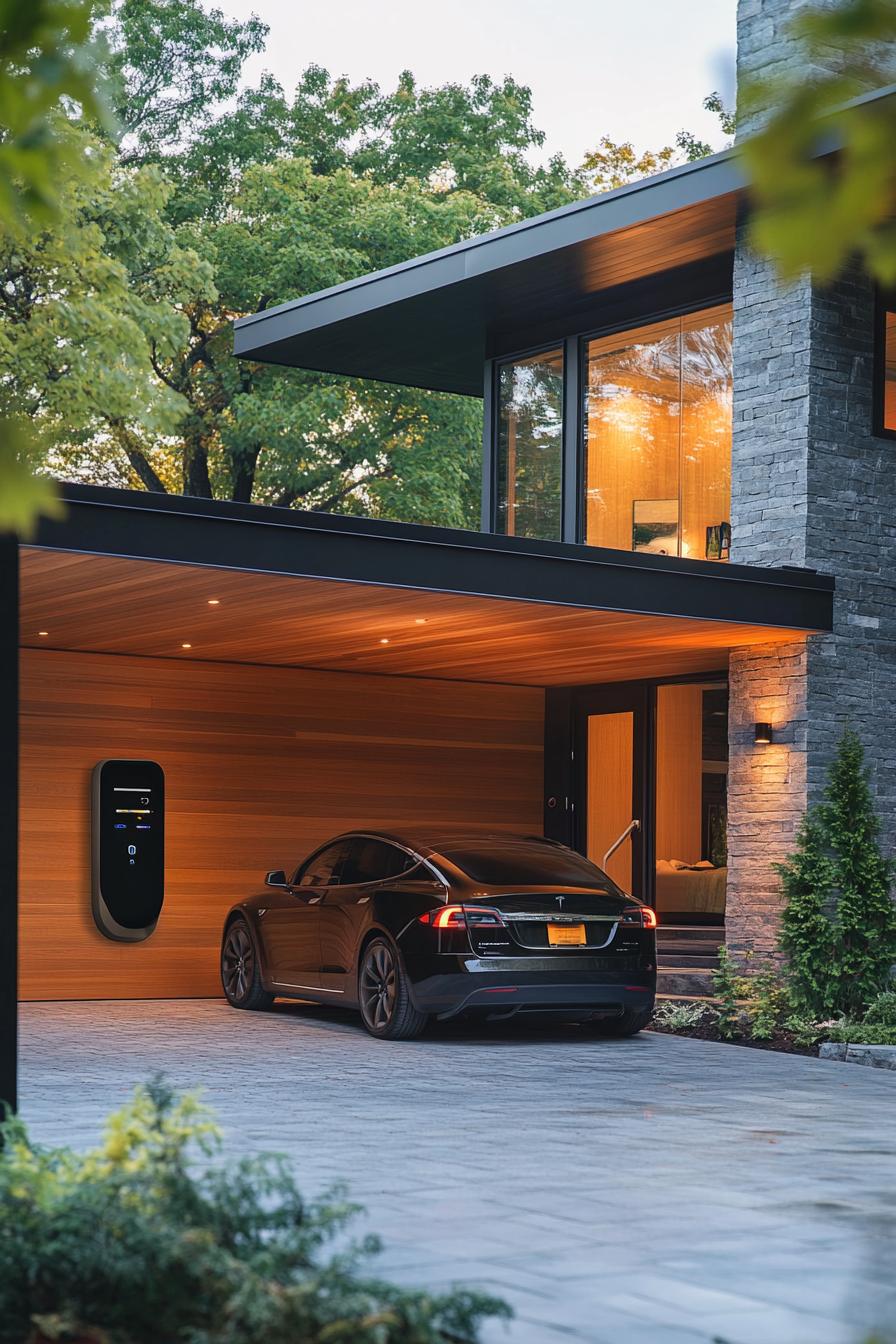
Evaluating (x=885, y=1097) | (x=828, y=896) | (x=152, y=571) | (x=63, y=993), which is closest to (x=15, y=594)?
(x=152, y=571)

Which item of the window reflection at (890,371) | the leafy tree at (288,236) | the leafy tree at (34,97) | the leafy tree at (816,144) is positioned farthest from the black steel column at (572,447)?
the leafy tree at (816,144)

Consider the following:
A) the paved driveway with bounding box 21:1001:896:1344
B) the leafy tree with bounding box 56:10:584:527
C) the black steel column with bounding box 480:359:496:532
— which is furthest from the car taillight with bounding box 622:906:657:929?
the leafy tree with bounding box 56:10:584:527

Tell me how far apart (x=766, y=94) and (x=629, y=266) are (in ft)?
44.2

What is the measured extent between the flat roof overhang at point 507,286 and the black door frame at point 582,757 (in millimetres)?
3342

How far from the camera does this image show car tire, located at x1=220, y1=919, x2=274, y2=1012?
1365 centimetres

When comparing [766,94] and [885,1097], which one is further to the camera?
[885,1097]

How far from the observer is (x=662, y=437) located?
1555 cm

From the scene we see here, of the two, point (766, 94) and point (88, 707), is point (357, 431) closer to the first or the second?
point (88, 707)

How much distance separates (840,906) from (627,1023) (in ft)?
5.37

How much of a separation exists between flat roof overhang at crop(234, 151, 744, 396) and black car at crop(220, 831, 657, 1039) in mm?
4884

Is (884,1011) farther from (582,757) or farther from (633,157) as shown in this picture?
(633,157)

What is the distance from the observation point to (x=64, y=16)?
2482 mm

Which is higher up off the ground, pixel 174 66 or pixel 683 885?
pixel 174 66

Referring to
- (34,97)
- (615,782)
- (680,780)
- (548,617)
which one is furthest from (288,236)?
(34,97)
